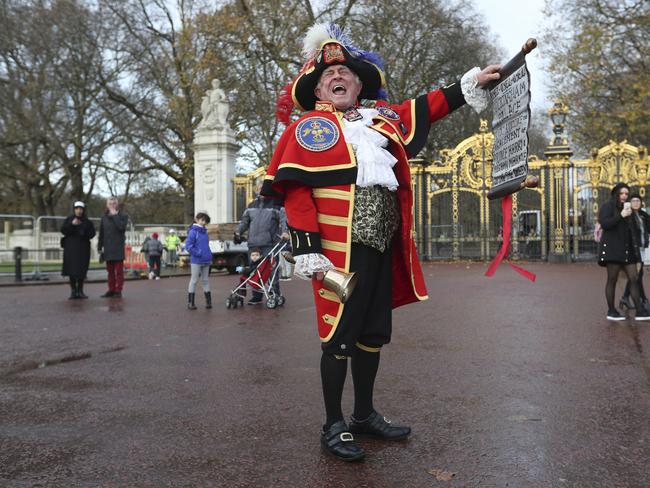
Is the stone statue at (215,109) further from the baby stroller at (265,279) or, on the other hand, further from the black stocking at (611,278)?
the black stocking at (611,278)

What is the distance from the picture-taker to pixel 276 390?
4570 mm

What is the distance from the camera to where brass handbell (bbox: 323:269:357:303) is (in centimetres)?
327

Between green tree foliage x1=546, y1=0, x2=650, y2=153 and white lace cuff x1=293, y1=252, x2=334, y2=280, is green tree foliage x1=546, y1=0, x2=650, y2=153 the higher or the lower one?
the higher one

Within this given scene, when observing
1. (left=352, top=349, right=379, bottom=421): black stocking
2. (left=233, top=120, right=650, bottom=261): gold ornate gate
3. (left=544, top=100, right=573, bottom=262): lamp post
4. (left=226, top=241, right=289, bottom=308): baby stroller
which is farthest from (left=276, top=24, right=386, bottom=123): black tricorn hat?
(left=544, top=100, right=573, bottom=262): lamp post

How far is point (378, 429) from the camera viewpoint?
3557 millimetres

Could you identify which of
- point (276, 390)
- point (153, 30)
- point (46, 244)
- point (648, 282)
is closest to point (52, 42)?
point (153, 30)

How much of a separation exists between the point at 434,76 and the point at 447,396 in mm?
25353

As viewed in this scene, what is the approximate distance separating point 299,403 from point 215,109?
18392 mm

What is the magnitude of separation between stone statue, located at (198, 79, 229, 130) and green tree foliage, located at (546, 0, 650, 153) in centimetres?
1296

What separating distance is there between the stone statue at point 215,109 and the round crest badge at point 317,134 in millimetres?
18592

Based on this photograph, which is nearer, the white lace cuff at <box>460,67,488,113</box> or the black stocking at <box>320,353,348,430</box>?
the black stocking at <box>320,353,348,430</box>

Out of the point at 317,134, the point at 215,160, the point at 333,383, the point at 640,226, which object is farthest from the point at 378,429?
the point at 215,160

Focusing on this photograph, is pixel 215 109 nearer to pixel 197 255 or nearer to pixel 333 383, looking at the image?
pixel 197 255

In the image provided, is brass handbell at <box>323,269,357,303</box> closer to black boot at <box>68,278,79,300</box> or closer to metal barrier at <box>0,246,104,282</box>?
black boot at <box>68,278,79,300</box>
